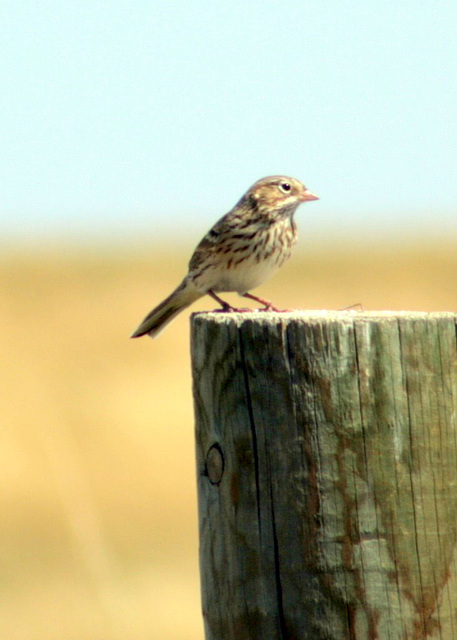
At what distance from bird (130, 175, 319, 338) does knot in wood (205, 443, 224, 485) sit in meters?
3.55

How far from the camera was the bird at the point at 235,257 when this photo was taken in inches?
275

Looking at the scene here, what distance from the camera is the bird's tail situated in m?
7.04

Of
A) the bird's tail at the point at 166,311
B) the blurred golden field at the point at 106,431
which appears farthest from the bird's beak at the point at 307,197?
the blurred golden field at the point at 106,431

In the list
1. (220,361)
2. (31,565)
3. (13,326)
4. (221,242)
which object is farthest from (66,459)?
(220,361)

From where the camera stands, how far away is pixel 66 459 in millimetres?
12367

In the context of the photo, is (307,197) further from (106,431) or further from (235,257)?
(106,431)

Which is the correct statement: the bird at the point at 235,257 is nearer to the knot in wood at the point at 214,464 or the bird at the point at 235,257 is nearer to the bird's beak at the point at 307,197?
the bird's beak at the point at 307,197

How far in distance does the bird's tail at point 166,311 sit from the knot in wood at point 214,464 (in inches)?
146

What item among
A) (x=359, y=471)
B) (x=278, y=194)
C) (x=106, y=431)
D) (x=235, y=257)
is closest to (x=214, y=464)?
(x=359, y=471)

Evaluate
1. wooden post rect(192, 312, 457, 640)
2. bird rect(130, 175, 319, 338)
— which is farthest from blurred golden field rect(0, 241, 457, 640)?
wooden post rect(192, 312, 457, 640)

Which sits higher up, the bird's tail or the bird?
the bird

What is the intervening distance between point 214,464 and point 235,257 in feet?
12.3

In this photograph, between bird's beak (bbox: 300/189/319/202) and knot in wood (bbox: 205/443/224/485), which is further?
bird's beak (bbox: 300/189/319/202)

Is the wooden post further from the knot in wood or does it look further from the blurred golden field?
the blurred golden field
